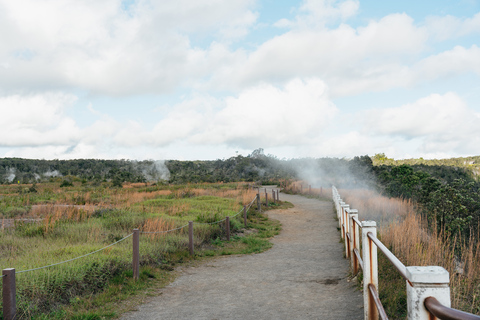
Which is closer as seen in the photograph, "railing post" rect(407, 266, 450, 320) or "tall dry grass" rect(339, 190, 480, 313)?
"railing post" rect(407, 266, 450, 320)

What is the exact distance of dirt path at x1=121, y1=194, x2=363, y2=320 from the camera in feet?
20.0

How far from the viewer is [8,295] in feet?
16.8

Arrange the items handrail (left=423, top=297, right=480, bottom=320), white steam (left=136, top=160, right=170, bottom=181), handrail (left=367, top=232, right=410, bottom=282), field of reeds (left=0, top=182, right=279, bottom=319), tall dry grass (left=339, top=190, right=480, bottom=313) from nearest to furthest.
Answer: handrail (left=423, top=297, right=480, bottom=320) → handrail (left=367, top=232, right=410, bottom=282) → tall dry grass (left=339, top=190, right=480, bottom=313) → field of reeds (left=0, top=182, right=279, bottom=319) → white steam (left=136, top=160, right=170, bottom=181)

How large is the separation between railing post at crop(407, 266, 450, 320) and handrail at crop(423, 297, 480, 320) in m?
0.04

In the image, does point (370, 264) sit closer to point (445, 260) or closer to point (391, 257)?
point (391, 257)

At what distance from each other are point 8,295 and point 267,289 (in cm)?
442

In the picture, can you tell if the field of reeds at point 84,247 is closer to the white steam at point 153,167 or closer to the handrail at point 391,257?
the handrail at point 391,257

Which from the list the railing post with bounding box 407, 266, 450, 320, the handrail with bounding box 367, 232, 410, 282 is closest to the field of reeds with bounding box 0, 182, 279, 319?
the handrail with bounding box 367, 232, 410, 282

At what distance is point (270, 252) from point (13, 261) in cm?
715

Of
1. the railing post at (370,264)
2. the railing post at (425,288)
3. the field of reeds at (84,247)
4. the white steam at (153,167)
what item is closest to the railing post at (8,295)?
the field of reeds at (84,247)

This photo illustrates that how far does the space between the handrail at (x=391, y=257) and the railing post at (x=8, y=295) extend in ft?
15.1

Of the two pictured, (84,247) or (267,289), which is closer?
(267,289)

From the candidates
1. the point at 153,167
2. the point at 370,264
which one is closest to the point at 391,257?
the point at 370,264

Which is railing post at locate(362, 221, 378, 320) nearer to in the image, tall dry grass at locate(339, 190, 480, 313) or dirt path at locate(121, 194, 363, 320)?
tall dry grass at locate(339, 190, 480, 313)
